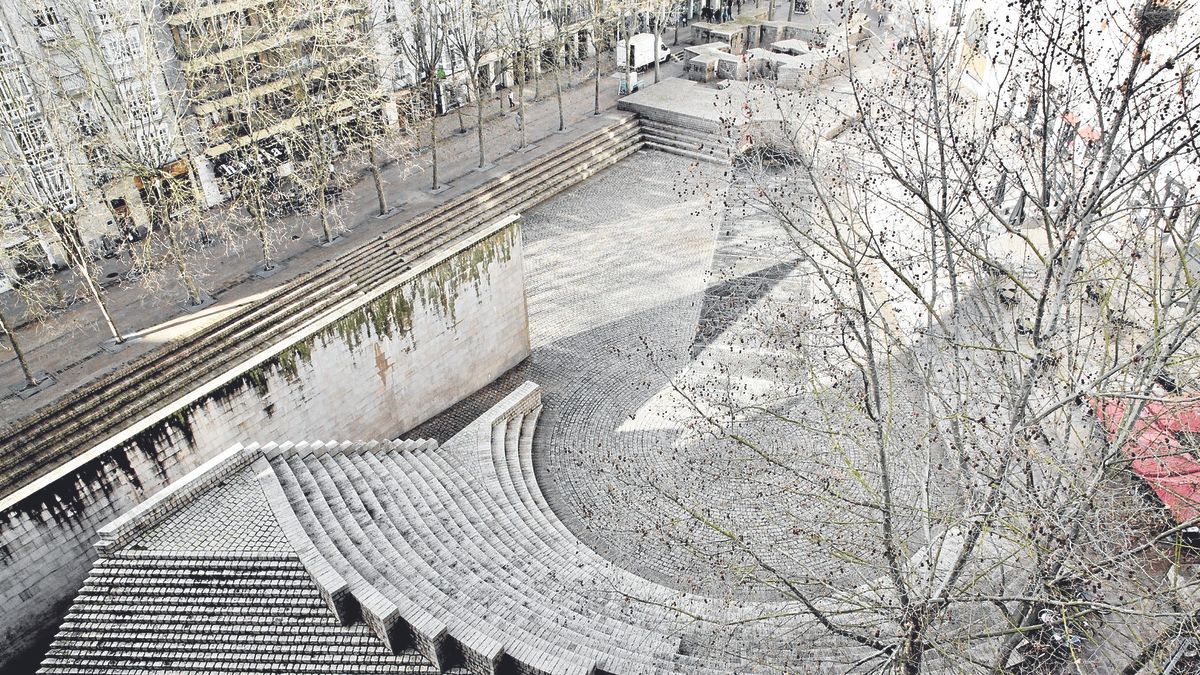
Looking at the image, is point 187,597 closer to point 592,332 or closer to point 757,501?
point 757,501

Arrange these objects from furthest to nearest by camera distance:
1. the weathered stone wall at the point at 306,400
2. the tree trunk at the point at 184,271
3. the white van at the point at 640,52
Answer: the white van at the point at 640,52, the tree trunk at the point at 184,271, the weathered stone wall at the point at 306,400

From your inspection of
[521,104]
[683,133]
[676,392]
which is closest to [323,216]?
[521,104]

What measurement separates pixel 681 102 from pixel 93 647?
31.3m

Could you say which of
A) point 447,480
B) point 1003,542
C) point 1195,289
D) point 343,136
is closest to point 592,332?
point 447,480

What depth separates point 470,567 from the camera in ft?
49.1

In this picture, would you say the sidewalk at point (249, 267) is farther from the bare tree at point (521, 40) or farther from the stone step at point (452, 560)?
the stone step at point (452, 560)

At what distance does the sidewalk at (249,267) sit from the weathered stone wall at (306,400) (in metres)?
5.95

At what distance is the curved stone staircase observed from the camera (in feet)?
41.0

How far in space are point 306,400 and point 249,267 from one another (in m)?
9.06

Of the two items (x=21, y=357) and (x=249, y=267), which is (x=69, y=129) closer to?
(x=249, y=267)

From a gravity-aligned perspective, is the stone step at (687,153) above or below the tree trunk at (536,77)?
below

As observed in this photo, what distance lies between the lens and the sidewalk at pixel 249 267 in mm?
21859

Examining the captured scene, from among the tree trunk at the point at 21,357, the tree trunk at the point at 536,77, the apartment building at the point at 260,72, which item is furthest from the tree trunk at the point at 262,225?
the tree trunk at the point at 536,77

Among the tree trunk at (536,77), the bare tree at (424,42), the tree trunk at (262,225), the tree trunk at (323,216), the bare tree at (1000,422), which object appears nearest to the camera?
the bare tree at (1000,422)
